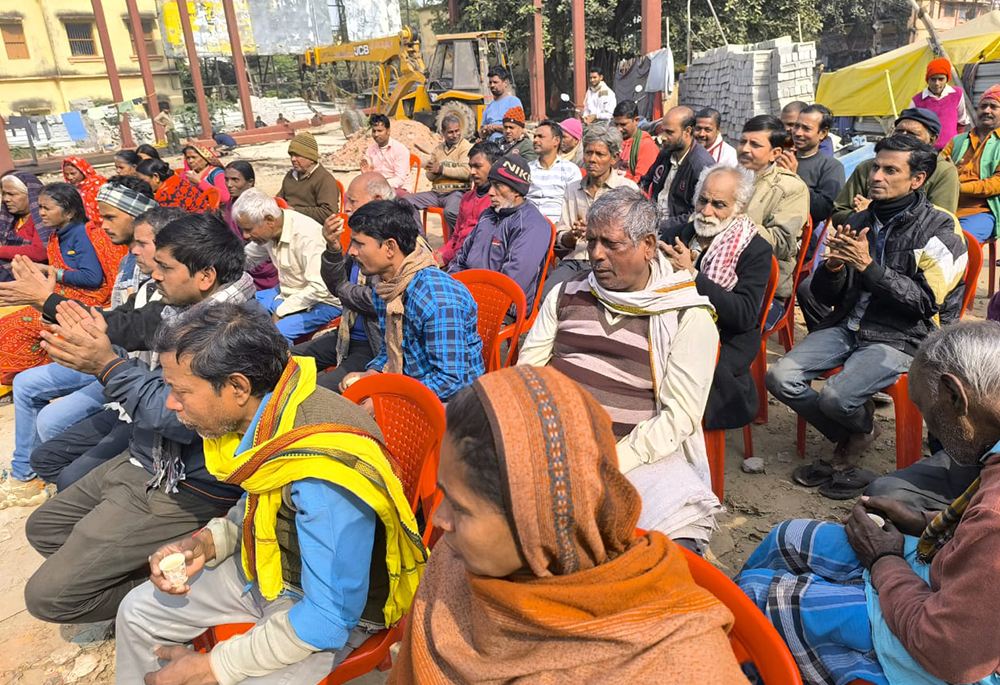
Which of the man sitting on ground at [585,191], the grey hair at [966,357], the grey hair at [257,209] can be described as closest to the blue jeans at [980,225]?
the man sitting on ground at [585,191]

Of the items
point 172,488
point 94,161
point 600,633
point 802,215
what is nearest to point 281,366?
point 172,488

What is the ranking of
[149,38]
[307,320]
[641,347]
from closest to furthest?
[641,347]
[307,320]
[149,38]

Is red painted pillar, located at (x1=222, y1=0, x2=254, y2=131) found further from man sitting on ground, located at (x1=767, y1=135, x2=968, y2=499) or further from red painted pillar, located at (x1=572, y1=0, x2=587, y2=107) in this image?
man sitting on ground, located at (x1=767, y1=135, x2=968, y2=499)

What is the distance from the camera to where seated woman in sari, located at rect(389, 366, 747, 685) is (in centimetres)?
97

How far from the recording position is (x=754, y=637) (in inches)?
52.2

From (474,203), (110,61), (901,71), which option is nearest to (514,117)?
(474,203)

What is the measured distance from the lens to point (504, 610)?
3.44 ft

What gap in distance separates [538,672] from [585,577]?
0.57ft

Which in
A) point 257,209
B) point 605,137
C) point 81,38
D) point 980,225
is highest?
point 81,38

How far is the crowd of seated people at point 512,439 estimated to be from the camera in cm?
103

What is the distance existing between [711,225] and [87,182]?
17.2 feet

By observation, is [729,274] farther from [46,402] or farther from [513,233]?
[46,402]

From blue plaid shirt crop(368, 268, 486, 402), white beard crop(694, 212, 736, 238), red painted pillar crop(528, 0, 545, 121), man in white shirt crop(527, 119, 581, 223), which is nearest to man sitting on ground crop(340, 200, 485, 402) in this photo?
blue plaid shirt crop(368, 268, 486, 402)

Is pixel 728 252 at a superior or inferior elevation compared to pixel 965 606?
superior
